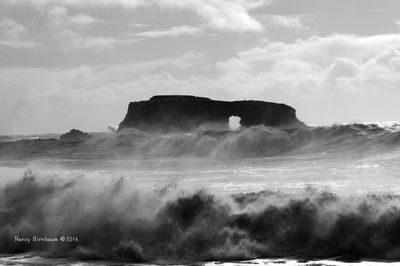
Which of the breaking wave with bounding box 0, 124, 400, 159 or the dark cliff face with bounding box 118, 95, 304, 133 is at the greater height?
the dark cliff face with bounding box 118, 95, 304, 133

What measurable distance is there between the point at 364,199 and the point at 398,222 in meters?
0.86

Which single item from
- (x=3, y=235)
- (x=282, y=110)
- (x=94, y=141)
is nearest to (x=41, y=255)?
(x=3, y=235)

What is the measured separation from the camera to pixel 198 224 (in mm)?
10359

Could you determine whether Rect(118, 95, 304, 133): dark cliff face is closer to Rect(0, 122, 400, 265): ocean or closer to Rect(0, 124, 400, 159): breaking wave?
Rect(0, 124, 400, 159): breaking wave

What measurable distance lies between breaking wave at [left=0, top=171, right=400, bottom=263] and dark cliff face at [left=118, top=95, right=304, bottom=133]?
50.3m

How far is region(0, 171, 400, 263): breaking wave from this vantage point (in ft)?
31.2

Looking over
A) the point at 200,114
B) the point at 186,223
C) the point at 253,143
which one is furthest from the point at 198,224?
the point at 200,114

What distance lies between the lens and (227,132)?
41125 mm

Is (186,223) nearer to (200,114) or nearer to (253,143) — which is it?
(253,143)

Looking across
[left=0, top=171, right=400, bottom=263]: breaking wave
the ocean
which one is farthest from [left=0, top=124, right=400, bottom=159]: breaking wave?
[left=0, top=171, right=400, bottom=263]: breaking wave

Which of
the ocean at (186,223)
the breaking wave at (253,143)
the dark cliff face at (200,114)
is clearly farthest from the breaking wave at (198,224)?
the dark cliff face at (200,114)

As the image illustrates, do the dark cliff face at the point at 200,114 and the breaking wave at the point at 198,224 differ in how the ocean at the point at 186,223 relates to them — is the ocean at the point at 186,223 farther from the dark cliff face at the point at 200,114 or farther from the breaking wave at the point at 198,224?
the dark cliff face at the point at 200,114

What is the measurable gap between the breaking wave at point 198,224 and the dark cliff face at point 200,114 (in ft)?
165

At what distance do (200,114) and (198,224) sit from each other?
54.3 m
